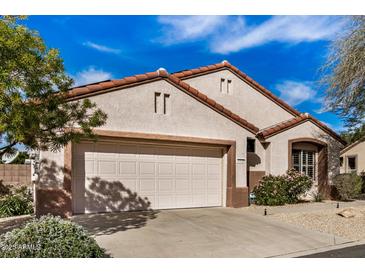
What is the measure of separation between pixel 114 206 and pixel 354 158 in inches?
894

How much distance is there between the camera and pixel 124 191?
39.4 ft

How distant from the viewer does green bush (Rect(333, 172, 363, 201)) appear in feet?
56.4

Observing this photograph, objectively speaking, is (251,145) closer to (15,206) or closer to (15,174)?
(15,206)

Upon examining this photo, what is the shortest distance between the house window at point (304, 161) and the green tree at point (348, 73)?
8.19 ft

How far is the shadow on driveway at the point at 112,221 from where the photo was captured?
936 centimetres

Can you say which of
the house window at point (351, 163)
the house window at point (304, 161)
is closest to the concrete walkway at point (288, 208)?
the house window at point (304, 161)

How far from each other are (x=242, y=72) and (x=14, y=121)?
43.3 feet

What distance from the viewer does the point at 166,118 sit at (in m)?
12.6

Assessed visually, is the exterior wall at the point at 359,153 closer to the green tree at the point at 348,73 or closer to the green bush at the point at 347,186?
the green bush at the point at 347,186

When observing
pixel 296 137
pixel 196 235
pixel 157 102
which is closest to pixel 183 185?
pixel 157 102

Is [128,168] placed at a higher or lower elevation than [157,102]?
lower

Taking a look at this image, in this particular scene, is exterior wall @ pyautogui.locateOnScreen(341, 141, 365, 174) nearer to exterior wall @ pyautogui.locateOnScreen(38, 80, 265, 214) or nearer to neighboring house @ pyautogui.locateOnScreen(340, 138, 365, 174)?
neighboring house @ pyautogui.locateOnScreen(340, 138, 365, 174)

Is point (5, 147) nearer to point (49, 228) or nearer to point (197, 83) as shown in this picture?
point (49, 228)

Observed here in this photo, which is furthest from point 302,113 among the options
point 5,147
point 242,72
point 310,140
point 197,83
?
point 5,147
